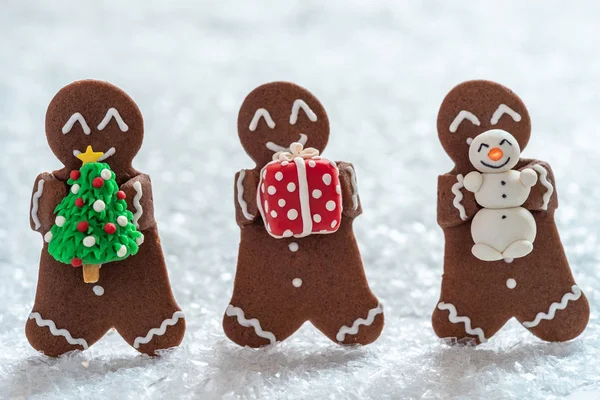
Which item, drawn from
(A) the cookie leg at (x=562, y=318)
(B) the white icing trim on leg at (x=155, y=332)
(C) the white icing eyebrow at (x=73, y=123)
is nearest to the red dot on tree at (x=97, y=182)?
(C) the white icing eyebrow at (x=73, y=123)

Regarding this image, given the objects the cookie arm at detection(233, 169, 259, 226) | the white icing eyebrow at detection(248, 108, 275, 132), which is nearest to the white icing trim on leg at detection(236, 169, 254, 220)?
the cookie arm at detection(233, 169, 259, 226)

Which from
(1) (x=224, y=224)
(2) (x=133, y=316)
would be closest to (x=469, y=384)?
(2) (x=133, y=316)

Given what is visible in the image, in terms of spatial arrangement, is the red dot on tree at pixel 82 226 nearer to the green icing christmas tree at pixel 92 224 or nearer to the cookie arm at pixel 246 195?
the green icing christmas tree at pixel 92 224

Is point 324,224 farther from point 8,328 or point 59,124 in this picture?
point 8,328

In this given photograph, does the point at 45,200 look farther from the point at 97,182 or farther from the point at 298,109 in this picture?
the point at 298,109

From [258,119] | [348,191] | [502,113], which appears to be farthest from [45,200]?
[502,113]
